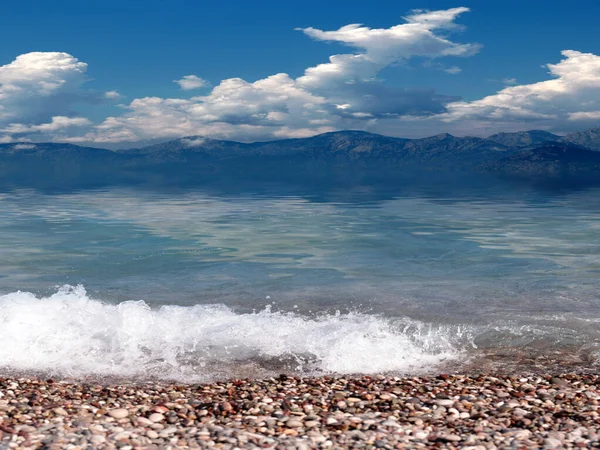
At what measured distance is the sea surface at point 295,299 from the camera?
804 inches

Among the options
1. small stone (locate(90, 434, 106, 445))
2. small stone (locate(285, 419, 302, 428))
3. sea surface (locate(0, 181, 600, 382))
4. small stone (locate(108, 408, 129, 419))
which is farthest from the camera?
sea surface (locate(0, 181, 600, 382))

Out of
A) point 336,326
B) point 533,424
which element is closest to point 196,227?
point 336,326

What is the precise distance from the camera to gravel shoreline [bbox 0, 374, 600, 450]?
39.7ft

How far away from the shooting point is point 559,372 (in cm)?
1888

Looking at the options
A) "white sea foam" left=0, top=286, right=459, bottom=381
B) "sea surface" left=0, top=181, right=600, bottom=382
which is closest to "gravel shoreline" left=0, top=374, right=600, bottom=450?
"white sea foam" left=0, top=286, right=459, bottom=381

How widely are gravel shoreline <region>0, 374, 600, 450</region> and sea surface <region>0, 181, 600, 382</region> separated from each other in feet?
9.27

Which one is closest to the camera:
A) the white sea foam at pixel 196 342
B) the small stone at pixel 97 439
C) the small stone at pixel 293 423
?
the small stone at pixel 97 439

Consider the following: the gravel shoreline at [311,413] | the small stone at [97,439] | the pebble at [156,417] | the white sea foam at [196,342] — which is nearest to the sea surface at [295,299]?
the white sea foam at [196,342]

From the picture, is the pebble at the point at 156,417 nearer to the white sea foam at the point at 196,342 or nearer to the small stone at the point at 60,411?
the small stone at the point at 60,411

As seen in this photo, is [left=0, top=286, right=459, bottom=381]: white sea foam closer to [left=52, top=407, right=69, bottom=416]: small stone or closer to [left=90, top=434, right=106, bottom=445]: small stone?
[left=52, top=407, right=69, bottom=416]: small stone

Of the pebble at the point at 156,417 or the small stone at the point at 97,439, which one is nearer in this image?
the small stone at the point at 97,439

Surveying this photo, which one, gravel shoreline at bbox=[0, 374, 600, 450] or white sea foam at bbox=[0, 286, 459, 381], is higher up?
gravel shoreline at bbox=[0, 374, 600, 450]

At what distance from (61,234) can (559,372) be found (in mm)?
48669

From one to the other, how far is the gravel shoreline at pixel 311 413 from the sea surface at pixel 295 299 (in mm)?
2826
